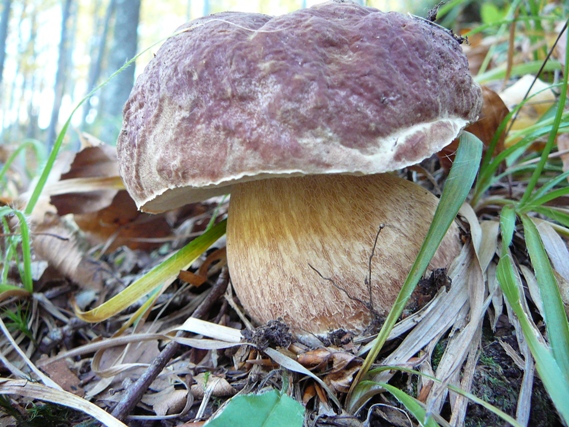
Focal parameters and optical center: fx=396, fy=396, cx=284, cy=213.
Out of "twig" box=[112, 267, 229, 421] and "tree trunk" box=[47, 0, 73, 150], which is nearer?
"twig" box=[112, 267, 229, 421]

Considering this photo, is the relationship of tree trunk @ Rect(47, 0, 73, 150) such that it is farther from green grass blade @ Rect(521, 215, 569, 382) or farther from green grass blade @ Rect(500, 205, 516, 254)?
green grass blade @ Rect(521, 215, 569, 382)

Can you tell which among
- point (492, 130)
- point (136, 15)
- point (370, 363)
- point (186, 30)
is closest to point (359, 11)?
point (186, 30)

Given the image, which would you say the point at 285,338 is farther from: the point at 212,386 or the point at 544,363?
the point at 544,363

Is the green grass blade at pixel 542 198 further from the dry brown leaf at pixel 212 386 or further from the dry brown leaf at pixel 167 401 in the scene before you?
the dry brown leaf at pixel 167 401

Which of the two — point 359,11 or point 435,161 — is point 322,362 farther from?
point 435,161

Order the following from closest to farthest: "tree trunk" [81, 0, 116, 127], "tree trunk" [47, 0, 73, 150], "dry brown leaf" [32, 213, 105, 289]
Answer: "dry brown leaf" [32, 213, 105, 289] < "tree trunk" [47, 0, 73, 150] < "tree trunk" [81, 0, 116, 127]

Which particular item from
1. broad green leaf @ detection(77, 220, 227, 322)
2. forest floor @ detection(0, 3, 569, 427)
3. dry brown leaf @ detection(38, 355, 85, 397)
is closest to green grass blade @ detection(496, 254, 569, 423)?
forest floor @ detection(0, 3, 569, 427)
